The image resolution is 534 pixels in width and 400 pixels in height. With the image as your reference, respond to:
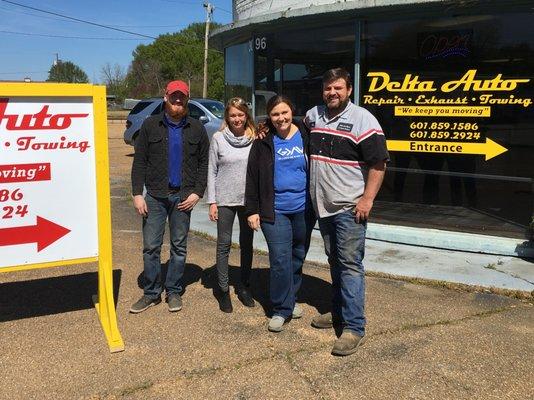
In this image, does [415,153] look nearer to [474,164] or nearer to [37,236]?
[474,164]

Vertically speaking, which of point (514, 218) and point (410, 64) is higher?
point (410, 64)

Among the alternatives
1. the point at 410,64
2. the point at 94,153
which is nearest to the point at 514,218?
the point at 410,64

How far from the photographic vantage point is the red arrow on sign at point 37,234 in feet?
12.0

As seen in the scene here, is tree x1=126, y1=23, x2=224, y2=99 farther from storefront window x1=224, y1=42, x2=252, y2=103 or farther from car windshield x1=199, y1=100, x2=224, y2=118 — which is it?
storefront window x1=224, y1=42, x2=252, y2=103

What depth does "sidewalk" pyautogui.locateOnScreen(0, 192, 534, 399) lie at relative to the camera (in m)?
3.07

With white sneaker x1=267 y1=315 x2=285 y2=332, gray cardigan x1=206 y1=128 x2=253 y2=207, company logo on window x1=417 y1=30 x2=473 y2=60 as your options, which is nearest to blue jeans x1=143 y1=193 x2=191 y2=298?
gray cardigan x1=206 y1=128 x2=253 y2=207

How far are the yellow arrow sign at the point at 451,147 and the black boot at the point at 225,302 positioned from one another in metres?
2.97

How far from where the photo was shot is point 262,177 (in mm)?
3688

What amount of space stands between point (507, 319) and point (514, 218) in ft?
7.30

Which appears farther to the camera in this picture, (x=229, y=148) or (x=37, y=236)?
(x=229, y=148)

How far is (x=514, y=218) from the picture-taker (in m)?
5.91

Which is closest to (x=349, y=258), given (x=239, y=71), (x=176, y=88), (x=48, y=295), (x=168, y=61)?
(x=176, y=88)

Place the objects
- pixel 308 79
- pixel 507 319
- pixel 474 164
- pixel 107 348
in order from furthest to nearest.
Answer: pixel 308 79, pixel 474 164, pixel 507 319, pixel 107 348

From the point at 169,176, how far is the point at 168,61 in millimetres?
77068
